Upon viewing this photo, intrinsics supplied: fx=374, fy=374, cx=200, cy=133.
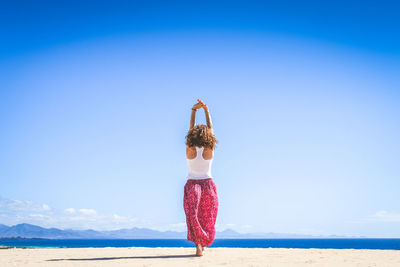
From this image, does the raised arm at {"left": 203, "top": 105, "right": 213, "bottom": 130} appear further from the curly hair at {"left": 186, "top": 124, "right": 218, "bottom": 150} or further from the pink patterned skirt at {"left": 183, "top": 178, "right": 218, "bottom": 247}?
the pink patterned skirt at {"left": 183, "top": 178, "right": 218, "bottom": 247}

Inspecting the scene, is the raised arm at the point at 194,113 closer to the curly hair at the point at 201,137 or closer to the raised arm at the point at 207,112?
the raised arm at the point at 207,112

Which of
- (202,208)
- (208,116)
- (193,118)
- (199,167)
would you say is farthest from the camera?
(193,118)

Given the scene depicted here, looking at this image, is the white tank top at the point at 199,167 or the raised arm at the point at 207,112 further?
the raised arm at the point at 207,112

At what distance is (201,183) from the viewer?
7.79 meters

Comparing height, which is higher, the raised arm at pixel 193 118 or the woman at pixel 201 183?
the raised arm at pixel 193 118

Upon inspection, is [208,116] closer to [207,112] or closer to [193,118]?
[207,112]

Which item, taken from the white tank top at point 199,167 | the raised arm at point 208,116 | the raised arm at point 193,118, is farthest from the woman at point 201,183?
the raised arm at point 193,118

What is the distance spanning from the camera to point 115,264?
6234mm

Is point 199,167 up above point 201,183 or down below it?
above

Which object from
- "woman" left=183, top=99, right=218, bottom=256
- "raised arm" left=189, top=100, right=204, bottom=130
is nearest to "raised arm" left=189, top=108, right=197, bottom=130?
"raised arm" left=189, top=100, right=204, bottom=130

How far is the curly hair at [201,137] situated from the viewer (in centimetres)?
773

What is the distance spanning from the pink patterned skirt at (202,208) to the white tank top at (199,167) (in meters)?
0.10

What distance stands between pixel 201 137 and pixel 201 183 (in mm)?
960

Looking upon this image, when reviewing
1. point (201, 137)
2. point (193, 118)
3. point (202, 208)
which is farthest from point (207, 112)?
point (202, 208)
